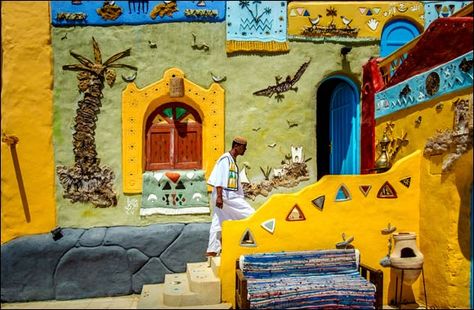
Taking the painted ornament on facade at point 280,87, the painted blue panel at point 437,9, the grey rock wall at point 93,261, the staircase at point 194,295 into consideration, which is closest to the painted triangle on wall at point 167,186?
the grey rock wall at point 93,261

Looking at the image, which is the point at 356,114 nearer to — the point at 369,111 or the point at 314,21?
the point at 369,111

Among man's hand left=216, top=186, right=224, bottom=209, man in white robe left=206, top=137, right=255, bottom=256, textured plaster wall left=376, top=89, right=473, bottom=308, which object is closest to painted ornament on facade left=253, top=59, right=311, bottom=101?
man in white robe left=206, top=137, right=255, bottom=256

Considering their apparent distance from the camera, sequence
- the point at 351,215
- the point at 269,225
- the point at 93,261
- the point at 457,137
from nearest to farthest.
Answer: the point at 457,137 < the point at 269,225 < the point at 351,215 < the point at 93,261

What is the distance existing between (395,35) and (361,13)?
27.1 inches

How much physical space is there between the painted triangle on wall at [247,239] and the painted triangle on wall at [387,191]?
1.63 m

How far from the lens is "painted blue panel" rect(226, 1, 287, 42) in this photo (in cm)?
766

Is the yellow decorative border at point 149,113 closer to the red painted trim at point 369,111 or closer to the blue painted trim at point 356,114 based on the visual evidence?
the blue painted trim at point 356,114

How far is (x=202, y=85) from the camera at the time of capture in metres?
7.62

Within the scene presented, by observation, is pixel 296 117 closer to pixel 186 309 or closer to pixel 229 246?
pixel 229 246

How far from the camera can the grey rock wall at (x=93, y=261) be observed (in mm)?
6859

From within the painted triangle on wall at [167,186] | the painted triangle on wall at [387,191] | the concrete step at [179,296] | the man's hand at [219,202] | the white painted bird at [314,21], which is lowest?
the concrete step at [179,296]

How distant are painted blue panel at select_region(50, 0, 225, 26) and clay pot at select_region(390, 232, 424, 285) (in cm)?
438

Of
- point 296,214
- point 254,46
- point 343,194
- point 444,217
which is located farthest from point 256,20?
point 444,217

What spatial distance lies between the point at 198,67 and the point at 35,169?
2955 millimetres
